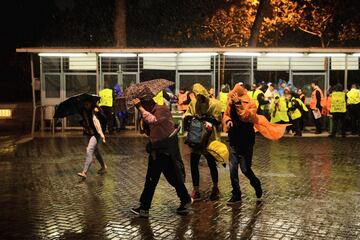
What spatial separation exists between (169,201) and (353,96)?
11.4 metres

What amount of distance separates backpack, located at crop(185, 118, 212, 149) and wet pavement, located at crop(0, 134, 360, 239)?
94 centimetres

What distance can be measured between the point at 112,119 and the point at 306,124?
7.34 m

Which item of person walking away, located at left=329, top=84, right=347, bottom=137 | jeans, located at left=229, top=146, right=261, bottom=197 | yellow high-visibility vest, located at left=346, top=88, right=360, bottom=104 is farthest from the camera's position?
yellow high-visibility vest, located at left=346, top=88, right=360, bottom=104

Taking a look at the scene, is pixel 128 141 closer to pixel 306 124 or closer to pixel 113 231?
pixel 306 124

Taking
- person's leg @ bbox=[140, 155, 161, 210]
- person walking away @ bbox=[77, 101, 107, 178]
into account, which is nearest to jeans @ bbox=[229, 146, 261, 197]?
person's leg @ bbox=[140, 155, 161, 210]

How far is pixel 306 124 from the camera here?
20531 mm

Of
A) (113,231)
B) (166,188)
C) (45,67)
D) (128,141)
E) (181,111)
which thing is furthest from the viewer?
(45,67)

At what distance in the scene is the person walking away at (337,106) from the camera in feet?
57.6

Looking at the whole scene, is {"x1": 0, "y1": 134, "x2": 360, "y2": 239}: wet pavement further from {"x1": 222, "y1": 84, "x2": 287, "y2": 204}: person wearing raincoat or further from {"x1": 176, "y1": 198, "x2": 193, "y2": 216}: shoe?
{"x1": 222, "y1": 84, "x2": 287, "y2": 204}: person wearing raincoat

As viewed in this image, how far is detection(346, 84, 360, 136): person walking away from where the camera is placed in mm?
18109

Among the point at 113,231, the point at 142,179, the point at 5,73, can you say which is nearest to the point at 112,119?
the point at 142,179

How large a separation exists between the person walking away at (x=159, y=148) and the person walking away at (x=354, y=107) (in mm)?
11989

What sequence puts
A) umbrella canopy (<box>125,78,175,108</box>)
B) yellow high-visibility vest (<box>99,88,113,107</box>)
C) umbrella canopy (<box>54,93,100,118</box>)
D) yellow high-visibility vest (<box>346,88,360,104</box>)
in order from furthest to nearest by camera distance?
yellow high-visibility vest (<box>99,88,113,107</box>), yellow high-visibility vest (<box>346,88,360,104</box>), umbrella canopy (<box>54,93,100,118</box>), umbrella canopy (<box>125,78,175,108</box>)

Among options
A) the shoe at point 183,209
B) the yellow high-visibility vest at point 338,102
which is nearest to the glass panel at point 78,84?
the yellow high-visibility vest at point 338,102
